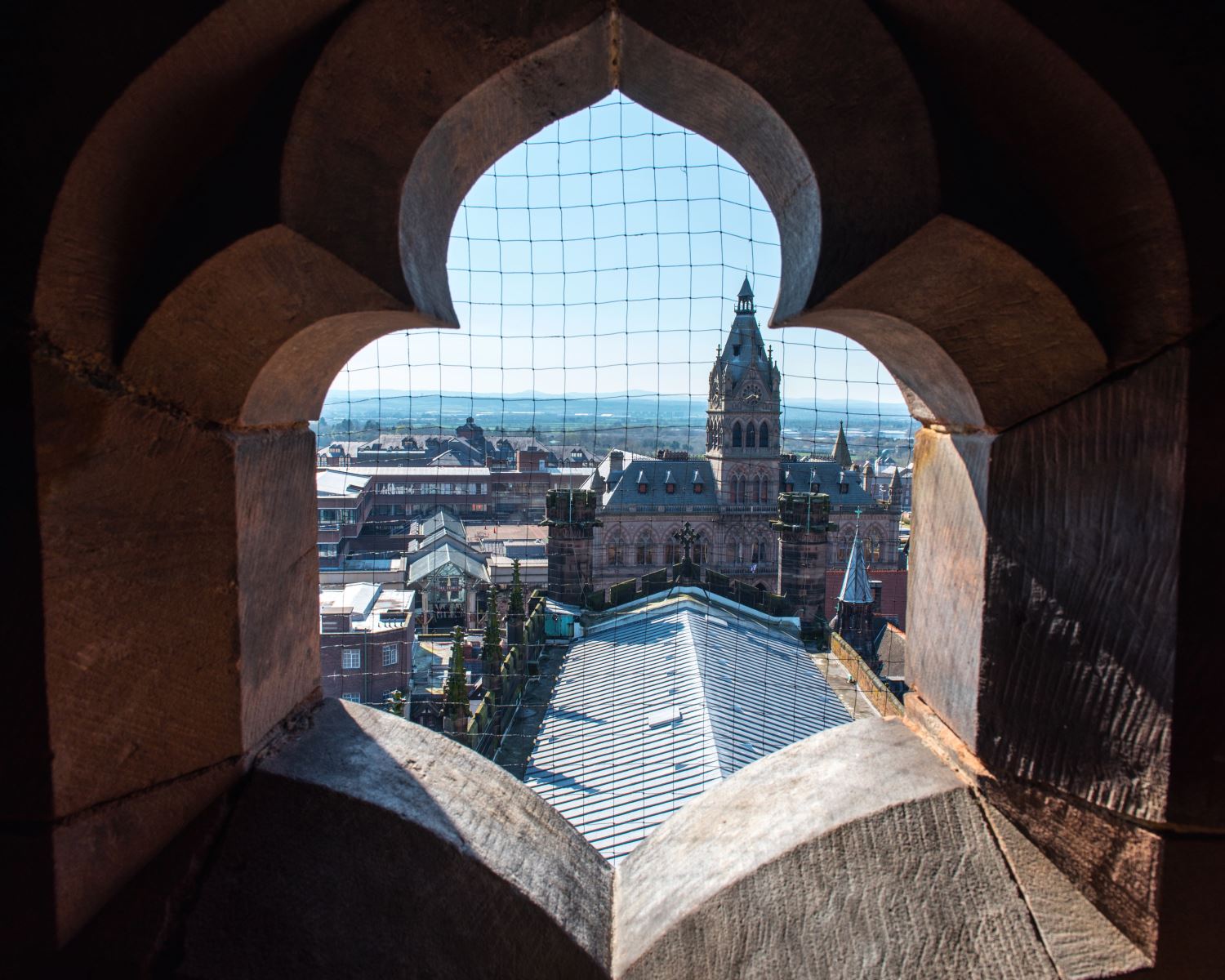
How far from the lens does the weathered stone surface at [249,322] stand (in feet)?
2.56

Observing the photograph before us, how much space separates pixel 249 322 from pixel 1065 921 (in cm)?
88

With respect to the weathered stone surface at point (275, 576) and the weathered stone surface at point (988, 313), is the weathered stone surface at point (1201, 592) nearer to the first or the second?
the weathered stone surface at point (988, 313)

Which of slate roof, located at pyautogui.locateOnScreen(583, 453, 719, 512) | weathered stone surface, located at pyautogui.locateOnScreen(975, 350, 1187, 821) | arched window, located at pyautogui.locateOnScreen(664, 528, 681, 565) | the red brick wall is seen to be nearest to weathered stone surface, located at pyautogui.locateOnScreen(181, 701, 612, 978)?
weathered stone surface, located at pyautogui.locateOnScreen(975, 350, 1187, 821)

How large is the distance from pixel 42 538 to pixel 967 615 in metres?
0.82

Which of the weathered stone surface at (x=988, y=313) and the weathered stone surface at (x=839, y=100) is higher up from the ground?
the weathered stone surface at (x=839, y=100)

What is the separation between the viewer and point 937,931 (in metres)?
0.83

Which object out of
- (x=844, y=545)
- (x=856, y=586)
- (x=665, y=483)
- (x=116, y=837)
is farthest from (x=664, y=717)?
(x=844, y=545)

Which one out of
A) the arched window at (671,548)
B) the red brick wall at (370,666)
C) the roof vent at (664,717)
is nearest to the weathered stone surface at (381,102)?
the roof vent at (664,717)

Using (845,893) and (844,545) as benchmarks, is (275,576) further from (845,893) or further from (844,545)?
(844,545)

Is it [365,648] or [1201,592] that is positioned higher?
[1201,592]

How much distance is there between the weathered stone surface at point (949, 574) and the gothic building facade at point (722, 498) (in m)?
23.5

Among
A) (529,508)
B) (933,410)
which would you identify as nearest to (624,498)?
(529,508)

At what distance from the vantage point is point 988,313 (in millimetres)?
806

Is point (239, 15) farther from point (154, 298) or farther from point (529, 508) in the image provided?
point (529, 508)
